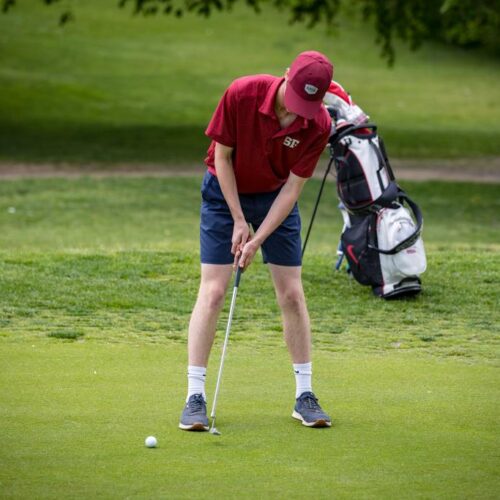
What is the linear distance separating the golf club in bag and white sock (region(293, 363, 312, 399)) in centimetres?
348

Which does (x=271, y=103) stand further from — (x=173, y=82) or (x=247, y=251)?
(x=173, y=82)

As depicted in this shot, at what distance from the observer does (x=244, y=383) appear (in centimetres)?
612

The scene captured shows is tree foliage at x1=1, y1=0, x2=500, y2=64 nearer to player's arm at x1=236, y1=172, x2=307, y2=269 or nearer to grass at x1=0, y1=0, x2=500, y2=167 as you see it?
grass at x1=0, y1=0, x2=500, y2=167

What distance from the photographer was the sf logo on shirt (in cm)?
529

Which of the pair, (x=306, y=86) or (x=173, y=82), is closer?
(x=306, y=86)

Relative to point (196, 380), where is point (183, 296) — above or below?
below

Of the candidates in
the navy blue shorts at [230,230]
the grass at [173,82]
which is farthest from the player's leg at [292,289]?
the grass at [173,82]

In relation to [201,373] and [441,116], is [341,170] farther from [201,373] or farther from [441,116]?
[441,116]

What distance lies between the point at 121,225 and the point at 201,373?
9.64 meters

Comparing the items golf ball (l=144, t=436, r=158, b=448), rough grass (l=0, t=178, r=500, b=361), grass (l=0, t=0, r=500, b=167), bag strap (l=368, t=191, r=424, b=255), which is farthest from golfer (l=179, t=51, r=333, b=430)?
grass (l=0, t=0, r=500, b=167)

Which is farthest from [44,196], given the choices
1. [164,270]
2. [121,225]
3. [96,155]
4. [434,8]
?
[434,8]

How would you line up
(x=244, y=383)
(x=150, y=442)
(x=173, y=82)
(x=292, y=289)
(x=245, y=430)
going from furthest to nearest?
(x=173, y=82)
(x=244, y=383)
(x=292, y=289)
(x=245, y=430)
(x=150, y=442)

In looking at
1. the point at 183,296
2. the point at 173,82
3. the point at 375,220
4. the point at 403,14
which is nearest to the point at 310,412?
the point at 183,296

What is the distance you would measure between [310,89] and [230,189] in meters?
0.62
